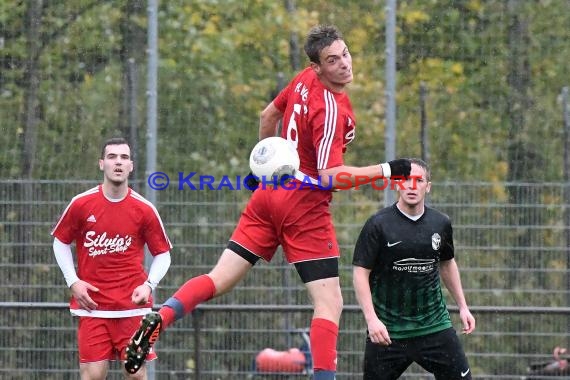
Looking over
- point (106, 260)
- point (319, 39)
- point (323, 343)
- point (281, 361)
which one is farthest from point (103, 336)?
point (319, 39)

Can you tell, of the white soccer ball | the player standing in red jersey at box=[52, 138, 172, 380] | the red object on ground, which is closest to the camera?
the white soccer ball

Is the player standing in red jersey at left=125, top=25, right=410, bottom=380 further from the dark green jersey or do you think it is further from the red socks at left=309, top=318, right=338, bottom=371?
the dark green jersey

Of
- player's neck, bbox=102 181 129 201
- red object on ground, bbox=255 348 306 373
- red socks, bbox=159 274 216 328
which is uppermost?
player's neck, bbox=102 181 129 201

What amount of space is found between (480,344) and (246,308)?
1907mm

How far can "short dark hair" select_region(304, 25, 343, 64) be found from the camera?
6.62m

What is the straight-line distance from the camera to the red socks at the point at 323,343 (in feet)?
21.6

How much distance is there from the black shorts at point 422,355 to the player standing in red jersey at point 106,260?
163cm

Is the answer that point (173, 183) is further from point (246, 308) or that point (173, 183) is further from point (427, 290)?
point (427, 290)

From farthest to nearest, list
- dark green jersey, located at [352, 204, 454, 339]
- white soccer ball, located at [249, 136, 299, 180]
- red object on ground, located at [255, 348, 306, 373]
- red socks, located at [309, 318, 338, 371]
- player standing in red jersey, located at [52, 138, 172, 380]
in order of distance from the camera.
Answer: red object on ground, located at [255, 348, 306, 373] → player standing in red jersey, located at [52, 138, 172, 380] → dark green jersey, located at [352, 204, 454, 339] → red socks, located at [309, 318, 338, 371] → white soccer ball, located at [249, 136, 299, 180]

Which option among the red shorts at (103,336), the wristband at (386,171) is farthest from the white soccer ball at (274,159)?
the red shorts at (103,336)

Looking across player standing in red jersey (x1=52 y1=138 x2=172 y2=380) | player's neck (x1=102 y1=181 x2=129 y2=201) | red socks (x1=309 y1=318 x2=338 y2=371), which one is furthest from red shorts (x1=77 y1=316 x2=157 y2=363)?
red socks (x1=309 y1=318 x2=338 y2=371)

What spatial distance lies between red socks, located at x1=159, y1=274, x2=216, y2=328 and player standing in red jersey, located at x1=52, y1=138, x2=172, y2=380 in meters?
1.12

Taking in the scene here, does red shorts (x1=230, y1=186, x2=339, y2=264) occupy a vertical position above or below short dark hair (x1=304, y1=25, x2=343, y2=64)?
below

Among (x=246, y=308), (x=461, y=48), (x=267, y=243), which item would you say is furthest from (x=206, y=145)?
(x=267, y=243)
